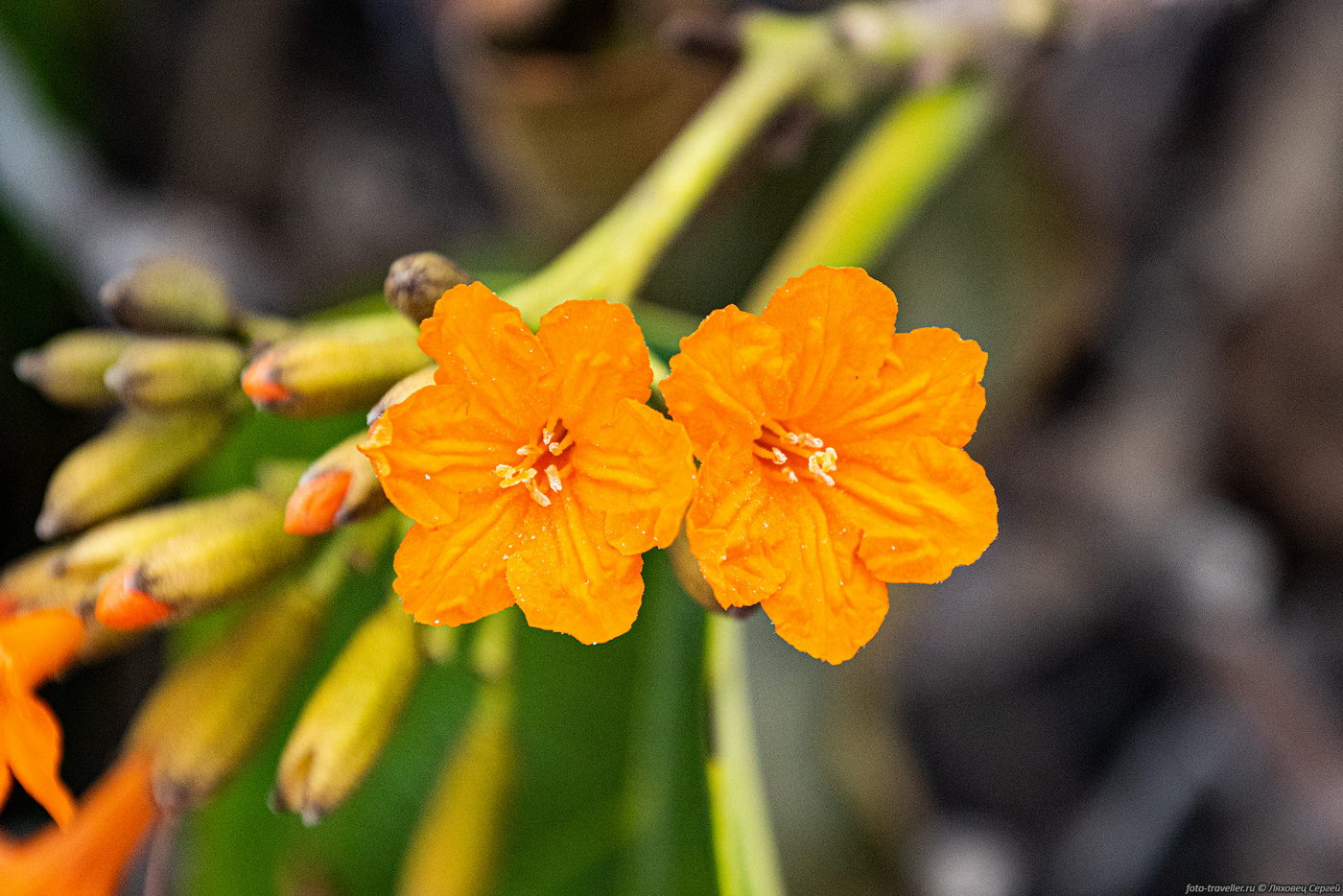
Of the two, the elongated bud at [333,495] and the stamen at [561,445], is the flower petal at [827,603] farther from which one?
the elongated bud at [333,495]

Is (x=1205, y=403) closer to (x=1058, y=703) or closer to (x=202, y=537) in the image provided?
(x=1058, y=703)

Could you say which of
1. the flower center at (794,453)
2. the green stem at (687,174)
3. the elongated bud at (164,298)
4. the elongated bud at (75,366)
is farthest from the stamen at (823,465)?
the elongated bud at (75,366)

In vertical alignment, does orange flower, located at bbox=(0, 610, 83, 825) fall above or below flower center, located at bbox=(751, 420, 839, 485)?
below

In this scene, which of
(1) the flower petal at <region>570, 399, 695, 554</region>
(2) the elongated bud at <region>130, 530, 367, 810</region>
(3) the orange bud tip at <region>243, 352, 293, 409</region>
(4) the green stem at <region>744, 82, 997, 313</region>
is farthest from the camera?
(4) the green stem at <region>744, 82, 997, 313</region>

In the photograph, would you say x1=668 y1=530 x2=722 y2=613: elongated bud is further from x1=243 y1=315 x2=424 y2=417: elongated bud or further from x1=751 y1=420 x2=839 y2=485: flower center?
x1=243 y1=315 x2=424 y2=417: elongated bud

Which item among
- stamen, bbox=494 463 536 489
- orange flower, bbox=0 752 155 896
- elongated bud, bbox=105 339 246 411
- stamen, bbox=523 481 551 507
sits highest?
stamen, bbox=494 463 536 489

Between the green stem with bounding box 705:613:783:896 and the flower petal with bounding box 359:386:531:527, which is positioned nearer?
the flower petal with bounding box 359:386:531:527

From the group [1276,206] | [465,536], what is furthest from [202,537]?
[1276,206]

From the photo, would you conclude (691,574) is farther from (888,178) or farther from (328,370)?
(888,178)

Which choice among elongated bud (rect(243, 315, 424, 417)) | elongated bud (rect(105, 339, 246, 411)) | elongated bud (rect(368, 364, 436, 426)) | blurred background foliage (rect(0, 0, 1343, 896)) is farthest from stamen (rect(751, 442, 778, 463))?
blurred background foliage (rect(0, 0, 1343, 896))
